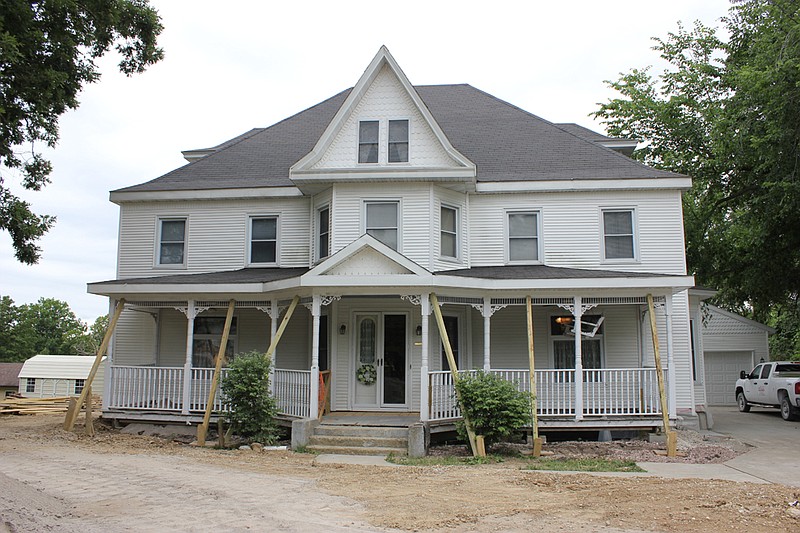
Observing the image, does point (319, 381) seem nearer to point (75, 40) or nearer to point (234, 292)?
point (234, 292)

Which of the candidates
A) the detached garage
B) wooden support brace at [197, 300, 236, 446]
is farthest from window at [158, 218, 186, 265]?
the detached garage

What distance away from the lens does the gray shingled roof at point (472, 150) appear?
1628 cm

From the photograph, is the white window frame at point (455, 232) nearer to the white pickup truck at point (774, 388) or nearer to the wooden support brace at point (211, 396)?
the wooden support brace at point (211, 396)

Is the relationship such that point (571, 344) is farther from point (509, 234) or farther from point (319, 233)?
point (319, 233)

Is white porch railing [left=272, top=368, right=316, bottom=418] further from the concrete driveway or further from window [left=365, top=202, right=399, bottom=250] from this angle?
the concrete driveway

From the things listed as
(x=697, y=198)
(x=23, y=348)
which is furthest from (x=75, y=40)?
(x=23, y=348)

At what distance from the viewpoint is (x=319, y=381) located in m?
13.8

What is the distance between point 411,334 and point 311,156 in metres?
4.77

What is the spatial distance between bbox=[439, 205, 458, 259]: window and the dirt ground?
5.56 m


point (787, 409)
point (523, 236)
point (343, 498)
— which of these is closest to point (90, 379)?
point (343, 498)

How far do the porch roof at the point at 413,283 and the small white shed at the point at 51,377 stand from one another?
25.2 m

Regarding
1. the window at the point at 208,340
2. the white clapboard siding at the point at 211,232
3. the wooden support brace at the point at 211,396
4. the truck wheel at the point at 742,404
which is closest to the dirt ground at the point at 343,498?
the wooden support brace at the point at 211,396

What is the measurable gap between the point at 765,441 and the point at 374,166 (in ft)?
35.5

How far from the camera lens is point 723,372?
26.5m
